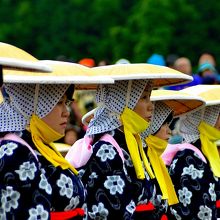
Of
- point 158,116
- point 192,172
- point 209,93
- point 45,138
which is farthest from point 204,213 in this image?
point 45,138

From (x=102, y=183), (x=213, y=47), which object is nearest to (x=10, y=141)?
(x=102, y=183)

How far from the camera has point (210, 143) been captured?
11727mm

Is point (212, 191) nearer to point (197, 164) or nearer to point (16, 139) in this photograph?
point (197, 164)

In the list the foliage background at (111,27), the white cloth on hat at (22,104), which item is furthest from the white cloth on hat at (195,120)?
the foliage background at (111,27)

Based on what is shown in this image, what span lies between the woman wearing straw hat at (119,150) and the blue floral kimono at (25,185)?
715 mm

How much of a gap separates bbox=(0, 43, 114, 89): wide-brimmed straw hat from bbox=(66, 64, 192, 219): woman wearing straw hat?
354 millimetres

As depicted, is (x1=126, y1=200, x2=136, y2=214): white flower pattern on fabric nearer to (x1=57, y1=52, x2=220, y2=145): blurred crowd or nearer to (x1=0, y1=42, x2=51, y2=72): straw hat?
(x1=0, y1=42, x2=51, y2=72): straw hat

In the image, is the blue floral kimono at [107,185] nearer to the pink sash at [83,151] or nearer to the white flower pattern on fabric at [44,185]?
the pink sash at [83,151]

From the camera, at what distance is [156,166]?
10734 mm

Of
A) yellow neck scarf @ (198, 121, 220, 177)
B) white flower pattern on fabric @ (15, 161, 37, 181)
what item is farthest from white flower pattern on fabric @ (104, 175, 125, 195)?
yellow neck scarf @ (198, 121, 220, 177)

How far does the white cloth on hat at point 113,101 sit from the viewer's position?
10.1m

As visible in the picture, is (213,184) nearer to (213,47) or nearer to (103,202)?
(103,202)

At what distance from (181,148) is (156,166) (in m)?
0.63

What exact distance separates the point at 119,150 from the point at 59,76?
105 cm
